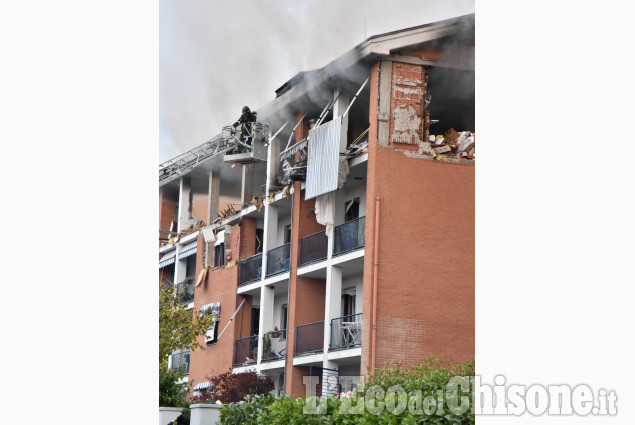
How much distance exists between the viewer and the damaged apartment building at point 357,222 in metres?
20.5

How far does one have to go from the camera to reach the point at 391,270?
20578 mm

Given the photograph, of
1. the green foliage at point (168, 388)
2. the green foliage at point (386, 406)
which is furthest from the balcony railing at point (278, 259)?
the green foliage at point (386, 406)

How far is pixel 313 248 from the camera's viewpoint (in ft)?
79.8

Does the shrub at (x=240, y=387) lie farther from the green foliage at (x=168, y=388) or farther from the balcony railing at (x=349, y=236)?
the balcony railing at (x=349, y=236)

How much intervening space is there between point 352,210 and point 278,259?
3073mm

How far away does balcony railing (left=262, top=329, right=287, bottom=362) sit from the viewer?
26109 millimetres

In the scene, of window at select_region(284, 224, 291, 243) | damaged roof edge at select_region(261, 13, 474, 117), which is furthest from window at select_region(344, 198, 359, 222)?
damaged roof edge at select_region(261, 13, 474, 117)

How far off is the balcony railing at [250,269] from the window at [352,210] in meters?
4.03

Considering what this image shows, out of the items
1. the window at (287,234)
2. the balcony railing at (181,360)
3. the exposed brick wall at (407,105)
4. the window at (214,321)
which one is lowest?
the balcony railing at (181,360)

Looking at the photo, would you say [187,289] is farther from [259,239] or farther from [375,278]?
[375,278]

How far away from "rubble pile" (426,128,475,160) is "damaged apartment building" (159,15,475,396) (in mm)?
31
